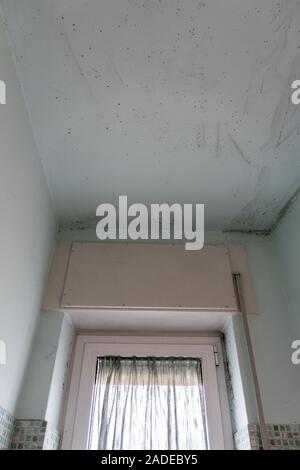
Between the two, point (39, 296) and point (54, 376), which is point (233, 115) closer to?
point (39, 296)

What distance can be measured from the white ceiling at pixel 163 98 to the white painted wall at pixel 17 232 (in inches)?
3.6

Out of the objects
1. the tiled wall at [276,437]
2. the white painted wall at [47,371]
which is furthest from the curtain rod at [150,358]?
the tiled wall at [276,437]

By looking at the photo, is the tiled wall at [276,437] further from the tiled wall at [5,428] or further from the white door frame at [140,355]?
the tiled wall at [5,428]

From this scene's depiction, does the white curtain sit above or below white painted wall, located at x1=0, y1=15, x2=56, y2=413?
below

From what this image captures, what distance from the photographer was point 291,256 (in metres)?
1.65

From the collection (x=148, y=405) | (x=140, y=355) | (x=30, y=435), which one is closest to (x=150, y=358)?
(x=140, y=355)

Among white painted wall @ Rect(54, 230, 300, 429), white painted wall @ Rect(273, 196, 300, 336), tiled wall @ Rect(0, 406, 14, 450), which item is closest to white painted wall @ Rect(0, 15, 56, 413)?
tiled wall @ Rect(0, 406, 14, 450)

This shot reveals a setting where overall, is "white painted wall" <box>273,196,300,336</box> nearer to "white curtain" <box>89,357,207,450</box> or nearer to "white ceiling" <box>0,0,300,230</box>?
"white ceiling" <box>0,0,300,230</box>

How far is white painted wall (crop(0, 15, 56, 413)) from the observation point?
3.81ft

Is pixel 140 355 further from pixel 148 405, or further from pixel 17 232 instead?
pixel 17 232

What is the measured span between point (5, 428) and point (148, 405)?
58 centimetres

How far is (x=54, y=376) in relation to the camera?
4.72 feet

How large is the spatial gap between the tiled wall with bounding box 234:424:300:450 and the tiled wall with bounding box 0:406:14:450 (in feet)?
2.79
